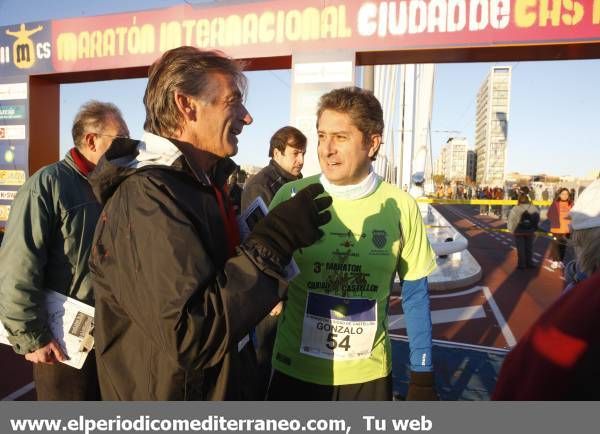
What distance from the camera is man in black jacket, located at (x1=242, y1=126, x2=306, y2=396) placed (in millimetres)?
3137

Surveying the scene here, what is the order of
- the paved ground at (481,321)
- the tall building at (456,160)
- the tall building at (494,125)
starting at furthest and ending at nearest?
the tall building at (456,160) → the tall building at (494,125) → the paved ground at (481,321)

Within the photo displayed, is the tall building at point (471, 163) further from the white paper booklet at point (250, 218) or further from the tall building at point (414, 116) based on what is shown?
the white paper booklet at point (250, 218)

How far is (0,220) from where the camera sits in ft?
24.5


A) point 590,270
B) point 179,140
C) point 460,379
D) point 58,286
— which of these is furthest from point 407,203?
point 460,379

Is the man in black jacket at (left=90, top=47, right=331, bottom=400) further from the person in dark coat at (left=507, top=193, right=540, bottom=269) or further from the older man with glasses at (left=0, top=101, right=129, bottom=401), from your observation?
the person in dark coat at (left=507, top=193, right=540, bottom=269)

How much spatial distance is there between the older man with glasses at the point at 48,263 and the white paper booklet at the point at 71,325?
31 mm

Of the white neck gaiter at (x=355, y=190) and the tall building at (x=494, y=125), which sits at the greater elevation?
the tall building at (x=494, y=125)

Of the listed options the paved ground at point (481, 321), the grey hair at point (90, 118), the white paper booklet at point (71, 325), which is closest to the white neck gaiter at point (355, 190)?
the white paper booklet at point (71, 325)

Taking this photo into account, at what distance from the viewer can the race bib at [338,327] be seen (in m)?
1.83

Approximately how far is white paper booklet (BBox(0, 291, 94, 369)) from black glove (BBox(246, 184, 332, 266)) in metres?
1.31

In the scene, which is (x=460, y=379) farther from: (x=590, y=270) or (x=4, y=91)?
Answer: (x=4, y=91)

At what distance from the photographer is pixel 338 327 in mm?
1850

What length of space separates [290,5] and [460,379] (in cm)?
483

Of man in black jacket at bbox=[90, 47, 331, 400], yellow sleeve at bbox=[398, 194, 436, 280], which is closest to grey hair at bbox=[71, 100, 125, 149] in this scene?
man in black jacket at bbox=[90, 47, 331, 400]
